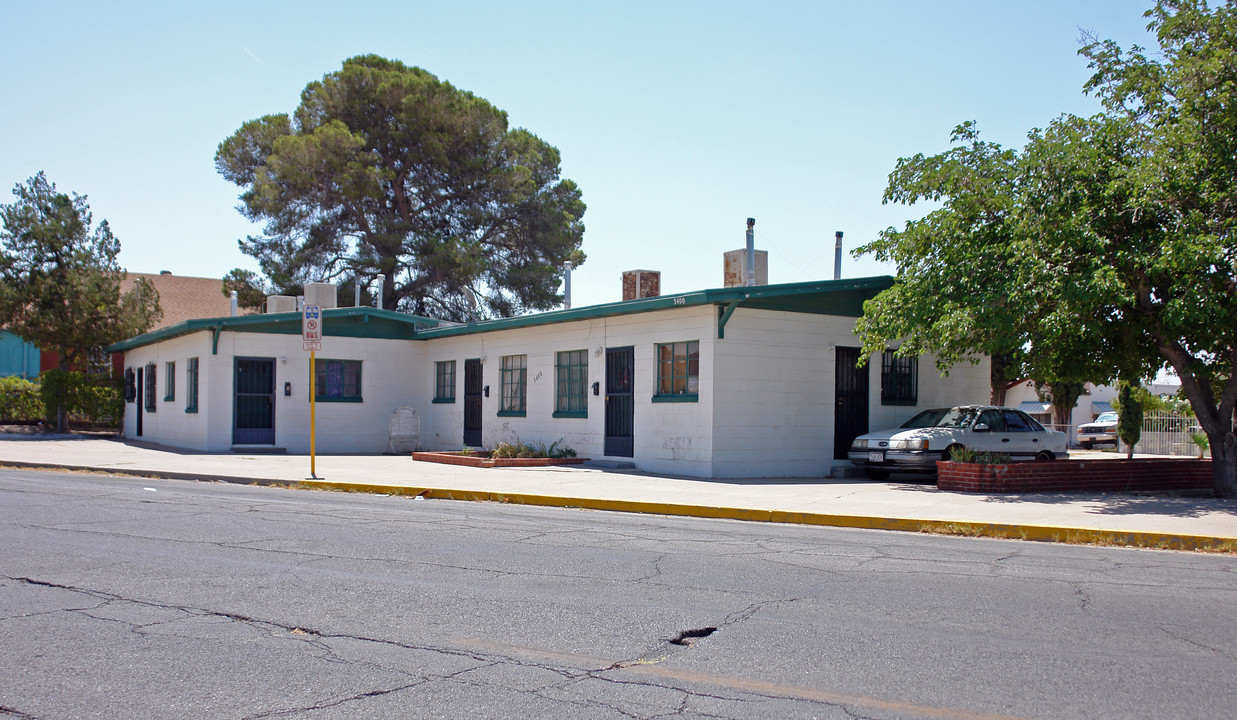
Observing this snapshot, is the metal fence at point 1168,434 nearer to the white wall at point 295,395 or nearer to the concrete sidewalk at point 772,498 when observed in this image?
the concrete sidewalk at point 772,498

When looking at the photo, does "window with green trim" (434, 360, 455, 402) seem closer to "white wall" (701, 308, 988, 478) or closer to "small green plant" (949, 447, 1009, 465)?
"white wall" (701, 308, 988, 478)

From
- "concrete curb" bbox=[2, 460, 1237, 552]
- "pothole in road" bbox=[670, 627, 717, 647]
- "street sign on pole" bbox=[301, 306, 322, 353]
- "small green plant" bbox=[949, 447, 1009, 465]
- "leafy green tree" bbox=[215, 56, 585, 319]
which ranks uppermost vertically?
"leafy green tree" bbox=[215, 56, 585, 319]

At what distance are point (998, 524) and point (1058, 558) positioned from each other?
71.6 inches

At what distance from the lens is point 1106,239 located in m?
13.2

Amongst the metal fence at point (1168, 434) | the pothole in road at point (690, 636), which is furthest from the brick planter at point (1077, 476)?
the metal fence at point (1168, 434)

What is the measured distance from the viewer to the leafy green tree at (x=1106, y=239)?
504 inches

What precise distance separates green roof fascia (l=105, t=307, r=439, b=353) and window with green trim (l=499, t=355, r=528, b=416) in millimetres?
3845

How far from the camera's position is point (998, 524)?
1095cm

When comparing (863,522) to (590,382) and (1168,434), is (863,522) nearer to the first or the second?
(590,382)

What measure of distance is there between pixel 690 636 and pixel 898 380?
15091 millimetres

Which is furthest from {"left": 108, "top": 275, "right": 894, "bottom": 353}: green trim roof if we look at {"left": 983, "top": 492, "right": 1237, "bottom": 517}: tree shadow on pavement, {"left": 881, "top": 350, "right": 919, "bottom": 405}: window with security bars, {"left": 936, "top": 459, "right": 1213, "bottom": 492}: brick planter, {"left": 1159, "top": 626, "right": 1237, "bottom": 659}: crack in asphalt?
{"left": 1159, "top": 626, "right": 1237, "bottom": 659}: crack in asphalt

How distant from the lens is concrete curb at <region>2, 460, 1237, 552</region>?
33.5 feet

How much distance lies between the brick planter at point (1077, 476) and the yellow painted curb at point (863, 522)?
154 inches

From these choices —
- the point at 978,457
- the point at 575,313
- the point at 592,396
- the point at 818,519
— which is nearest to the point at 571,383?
the point at 592,396
